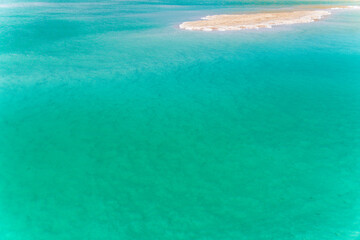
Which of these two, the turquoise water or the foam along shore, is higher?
the foam along shore

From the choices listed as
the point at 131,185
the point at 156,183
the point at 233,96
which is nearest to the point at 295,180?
the point at 156,183

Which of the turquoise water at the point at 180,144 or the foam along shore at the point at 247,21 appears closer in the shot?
the turquoise water at the point at 180,144

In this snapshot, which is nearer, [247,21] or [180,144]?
[180,144]

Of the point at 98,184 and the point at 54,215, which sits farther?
the point at 98,184

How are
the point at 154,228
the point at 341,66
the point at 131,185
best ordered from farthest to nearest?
the point at 341,66
the point at 131,185
the point at 154,228

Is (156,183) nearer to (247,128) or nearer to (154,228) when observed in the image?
(154,228)

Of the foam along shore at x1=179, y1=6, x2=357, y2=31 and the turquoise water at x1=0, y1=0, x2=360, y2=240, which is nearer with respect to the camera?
the turquoise water at x1=0, y1=0, x2=360, y2=240

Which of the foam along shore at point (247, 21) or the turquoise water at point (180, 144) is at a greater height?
the foam along shore at point (247, 21)

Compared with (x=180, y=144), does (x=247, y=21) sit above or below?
above
